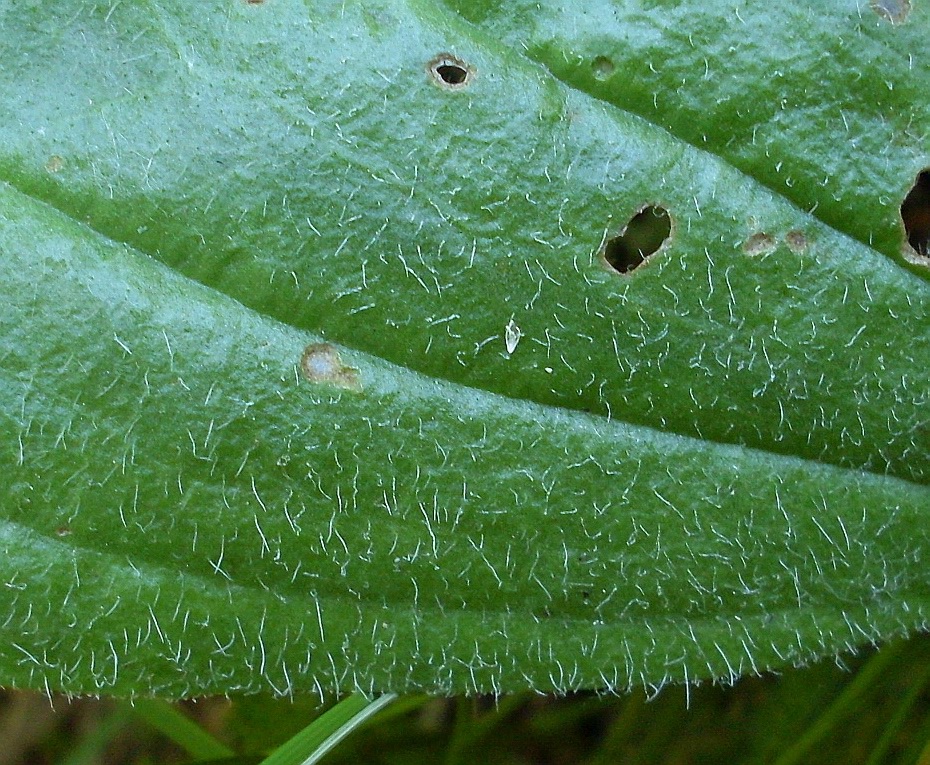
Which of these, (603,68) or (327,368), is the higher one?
(603,68)

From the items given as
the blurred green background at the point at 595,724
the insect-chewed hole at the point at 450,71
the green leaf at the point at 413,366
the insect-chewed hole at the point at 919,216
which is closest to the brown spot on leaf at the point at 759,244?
the green leaf at the point at 413,366

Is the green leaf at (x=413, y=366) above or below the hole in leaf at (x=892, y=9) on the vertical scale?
below

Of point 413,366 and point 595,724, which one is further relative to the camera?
point 595,724

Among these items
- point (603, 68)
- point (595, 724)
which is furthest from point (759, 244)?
point (595, 724)

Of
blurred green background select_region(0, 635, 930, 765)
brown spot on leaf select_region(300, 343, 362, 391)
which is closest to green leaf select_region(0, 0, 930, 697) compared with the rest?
brown spot on leaf select_region(300, 343, 362, 391)

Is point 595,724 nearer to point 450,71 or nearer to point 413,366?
point 413,366

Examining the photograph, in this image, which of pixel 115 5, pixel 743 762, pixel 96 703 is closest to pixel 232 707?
pixel 96 703

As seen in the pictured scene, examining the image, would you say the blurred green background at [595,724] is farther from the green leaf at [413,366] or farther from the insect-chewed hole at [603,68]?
the insect-chewed hole at [603,68]

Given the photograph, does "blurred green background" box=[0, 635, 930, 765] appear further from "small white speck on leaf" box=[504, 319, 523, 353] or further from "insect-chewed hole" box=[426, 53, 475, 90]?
"insect-chewed hole" box=[426, 53, 475, 90]

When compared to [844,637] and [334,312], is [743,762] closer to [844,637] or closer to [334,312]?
[844,637]
